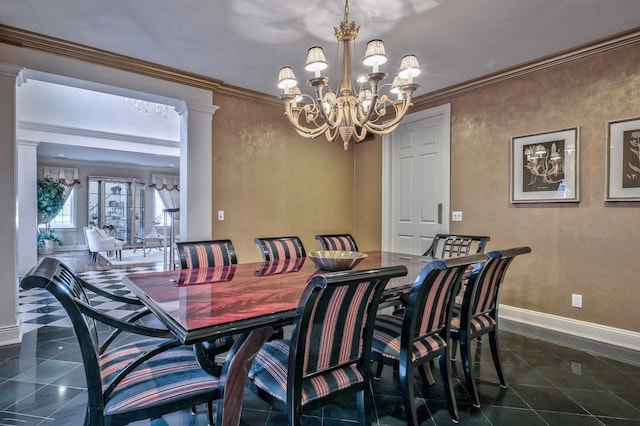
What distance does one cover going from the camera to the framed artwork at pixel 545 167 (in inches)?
123

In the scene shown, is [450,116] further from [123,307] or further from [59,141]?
[59,141]

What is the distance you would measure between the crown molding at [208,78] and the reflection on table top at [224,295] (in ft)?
7.33

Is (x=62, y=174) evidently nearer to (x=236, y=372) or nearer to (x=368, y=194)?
(x=368, y=194)

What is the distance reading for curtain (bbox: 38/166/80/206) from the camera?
8.95 metres

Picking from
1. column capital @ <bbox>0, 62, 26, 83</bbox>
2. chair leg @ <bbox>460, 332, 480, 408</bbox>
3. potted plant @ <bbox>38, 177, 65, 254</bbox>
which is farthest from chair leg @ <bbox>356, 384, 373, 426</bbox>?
potted plant @ <bbox>38, 177, 65, 254</bbox>

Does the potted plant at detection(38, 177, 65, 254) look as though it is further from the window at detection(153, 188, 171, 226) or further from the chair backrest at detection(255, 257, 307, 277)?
the chair backrest at detection(255, 257, 307, 277)

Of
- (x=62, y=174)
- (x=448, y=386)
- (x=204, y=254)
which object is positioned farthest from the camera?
(x=62, y=174)

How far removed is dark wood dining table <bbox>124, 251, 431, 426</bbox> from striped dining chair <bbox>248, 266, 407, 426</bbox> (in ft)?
0.39

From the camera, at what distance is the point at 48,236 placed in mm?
8586

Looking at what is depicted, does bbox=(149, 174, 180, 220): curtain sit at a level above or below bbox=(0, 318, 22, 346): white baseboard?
above

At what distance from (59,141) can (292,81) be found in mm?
6049

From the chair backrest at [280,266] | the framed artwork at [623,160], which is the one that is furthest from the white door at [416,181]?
the chair backrest at [280,266]

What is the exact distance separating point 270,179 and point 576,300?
3.41 m

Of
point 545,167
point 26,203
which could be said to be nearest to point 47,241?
point 26,203
